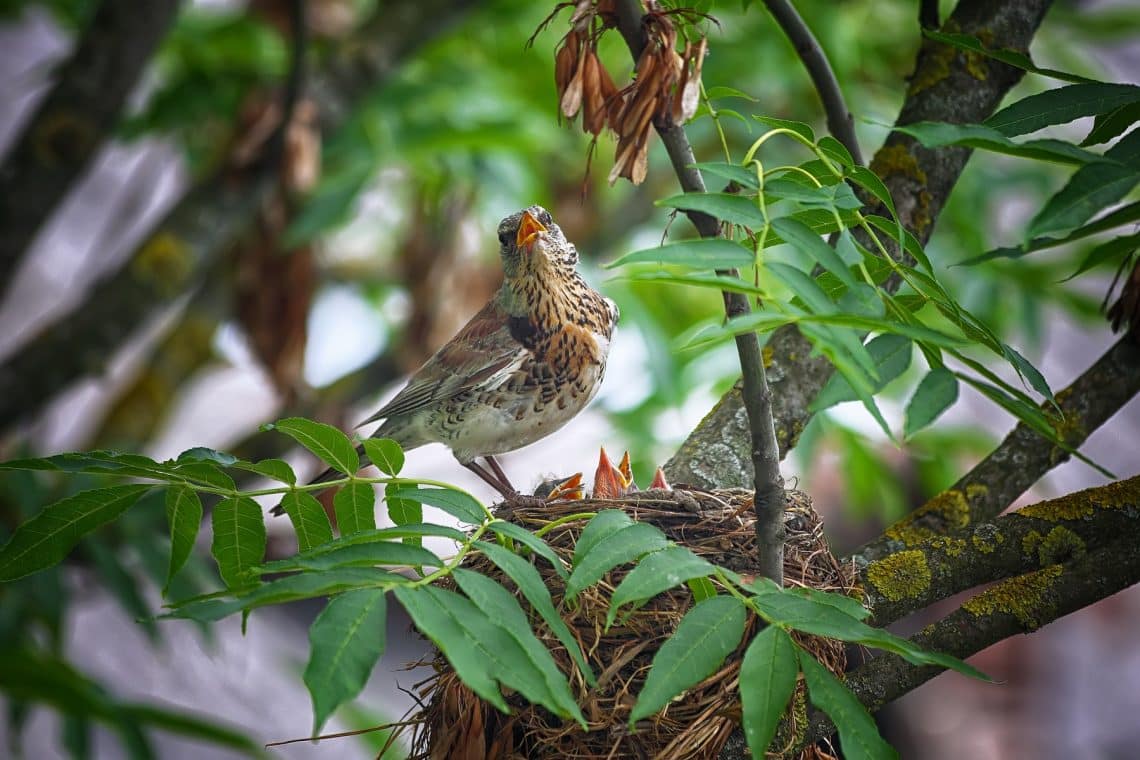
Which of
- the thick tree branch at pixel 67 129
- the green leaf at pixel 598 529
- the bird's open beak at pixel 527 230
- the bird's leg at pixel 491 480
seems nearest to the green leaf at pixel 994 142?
the green leaf at pixel 598 529

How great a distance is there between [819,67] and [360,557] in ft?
4.63

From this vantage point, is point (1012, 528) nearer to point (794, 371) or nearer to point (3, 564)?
point (794, 371)

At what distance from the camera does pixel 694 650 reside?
141 centimetres

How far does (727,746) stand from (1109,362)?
1.16m

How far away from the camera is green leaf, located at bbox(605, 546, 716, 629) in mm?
1393

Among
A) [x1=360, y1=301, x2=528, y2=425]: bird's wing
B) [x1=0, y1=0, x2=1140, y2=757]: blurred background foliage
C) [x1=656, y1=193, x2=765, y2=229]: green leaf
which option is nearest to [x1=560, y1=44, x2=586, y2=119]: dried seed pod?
[x1=656, y1=193, x2=765, y2=229]: green leaf

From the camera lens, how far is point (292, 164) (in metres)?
4.21

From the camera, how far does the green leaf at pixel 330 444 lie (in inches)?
65.2

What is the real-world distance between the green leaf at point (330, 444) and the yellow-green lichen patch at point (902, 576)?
3.11 feet

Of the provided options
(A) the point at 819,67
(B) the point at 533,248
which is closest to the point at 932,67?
(A) the point at 819,67

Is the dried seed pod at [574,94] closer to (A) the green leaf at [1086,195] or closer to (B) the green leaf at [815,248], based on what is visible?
(B) the green leaf at [815,248]

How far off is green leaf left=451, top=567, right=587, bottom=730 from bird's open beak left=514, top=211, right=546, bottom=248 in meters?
1.39

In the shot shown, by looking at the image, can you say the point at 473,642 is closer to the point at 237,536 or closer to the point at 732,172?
the point at 237,536

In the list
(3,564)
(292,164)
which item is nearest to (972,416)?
(292,164)
